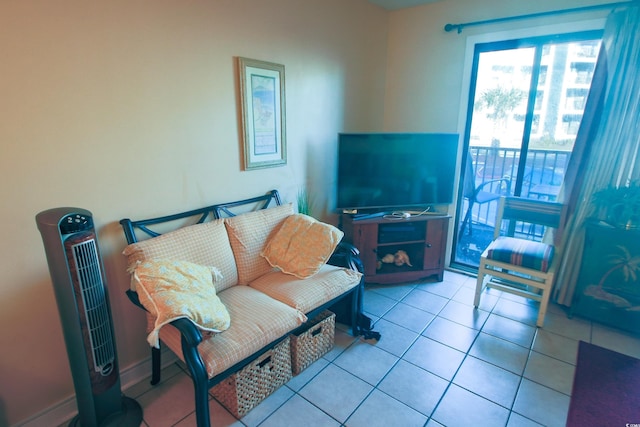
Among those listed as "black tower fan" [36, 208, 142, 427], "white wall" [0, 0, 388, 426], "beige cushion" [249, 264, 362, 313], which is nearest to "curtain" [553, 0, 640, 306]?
"beige cushion" [249, 264, 362, 313]

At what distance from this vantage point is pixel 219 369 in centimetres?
148

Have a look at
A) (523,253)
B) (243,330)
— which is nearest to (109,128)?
(243,330)

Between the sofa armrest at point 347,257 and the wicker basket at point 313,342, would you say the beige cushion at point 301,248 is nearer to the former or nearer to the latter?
the sofa armrest at point 347,257

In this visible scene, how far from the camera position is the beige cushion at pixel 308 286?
1976 millimetres

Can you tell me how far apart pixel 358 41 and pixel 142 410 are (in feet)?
10.8

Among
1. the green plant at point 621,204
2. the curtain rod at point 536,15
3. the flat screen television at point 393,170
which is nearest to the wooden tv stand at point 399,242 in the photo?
the flat screen television at point 393,170

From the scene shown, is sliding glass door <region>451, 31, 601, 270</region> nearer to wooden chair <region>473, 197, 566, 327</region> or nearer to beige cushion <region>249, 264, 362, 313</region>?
wooden chair <region>473, 197, 566, 327</region>

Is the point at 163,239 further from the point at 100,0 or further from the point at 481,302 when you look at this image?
the point at 481,302

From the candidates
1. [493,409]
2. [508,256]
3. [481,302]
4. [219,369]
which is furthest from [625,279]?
[219,369]

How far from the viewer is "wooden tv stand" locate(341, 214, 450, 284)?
2979 millimetres

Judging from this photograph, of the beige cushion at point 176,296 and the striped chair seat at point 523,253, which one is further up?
the beige cushion at point 176,296

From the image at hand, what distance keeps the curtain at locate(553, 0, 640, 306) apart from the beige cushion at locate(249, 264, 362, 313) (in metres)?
1.87

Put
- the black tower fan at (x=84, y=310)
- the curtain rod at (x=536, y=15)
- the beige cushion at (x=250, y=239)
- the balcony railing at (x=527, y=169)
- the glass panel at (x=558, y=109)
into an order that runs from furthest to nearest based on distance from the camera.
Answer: the balcony railing at (x=527, y=169) < the glass panel at (x=558, y=109) < the curtain rod at (x=536, y=15) < the beige cushion at (x=250, y=239) < the black tower fan at (x=84, y=310)

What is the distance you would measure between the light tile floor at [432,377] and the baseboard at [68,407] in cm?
7
